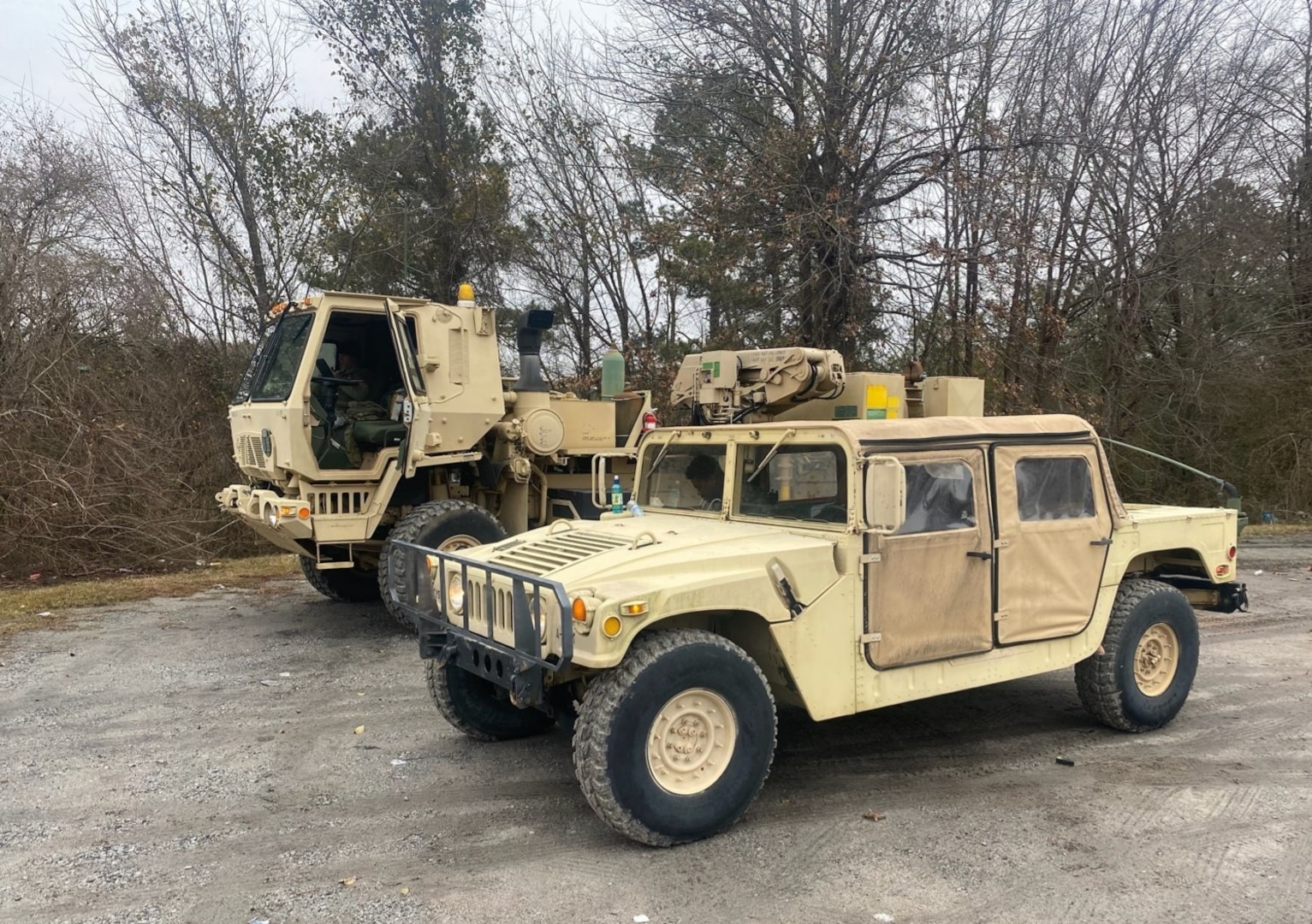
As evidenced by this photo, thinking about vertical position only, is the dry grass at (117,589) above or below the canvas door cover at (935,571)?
below

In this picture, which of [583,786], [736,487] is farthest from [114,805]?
[736,487]

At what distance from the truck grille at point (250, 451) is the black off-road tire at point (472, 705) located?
3640 mm

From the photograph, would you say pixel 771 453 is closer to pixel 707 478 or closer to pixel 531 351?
pixel 707 478

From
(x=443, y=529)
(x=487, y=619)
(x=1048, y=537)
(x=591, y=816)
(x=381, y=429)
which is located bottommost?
(x=591, y=816)

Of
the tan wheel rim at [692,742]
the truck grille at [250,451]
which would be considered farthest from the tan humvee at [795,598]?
the truck grille at [250,451]

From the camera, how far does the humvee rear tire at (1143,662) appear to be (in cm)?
523

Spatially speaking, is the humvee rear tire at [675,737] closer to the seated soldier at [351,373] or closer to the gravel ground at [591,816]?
Result: the gravel ground at [591,816]

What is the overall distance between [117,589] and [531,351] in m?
5.02

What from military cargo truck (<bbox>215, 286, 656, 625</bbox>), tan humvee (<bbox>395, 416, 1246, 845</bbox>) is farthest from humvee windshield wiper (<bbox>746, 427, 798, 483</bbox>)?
military cargo truck (<bbox>215, 286, 656, 625</bbox>)

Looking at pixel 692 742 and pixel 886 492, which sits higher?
pixel 886 492

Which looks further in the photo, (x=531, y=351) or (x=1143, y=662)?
(x=531, y=351)

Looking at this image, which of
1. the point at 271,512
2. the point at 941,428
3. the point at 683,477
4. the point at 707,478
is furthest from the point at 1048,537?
the point at 271,512

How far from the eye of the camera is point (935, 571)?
4.54 metres

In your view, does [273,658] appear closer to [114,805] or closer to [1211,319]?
[114,805]
